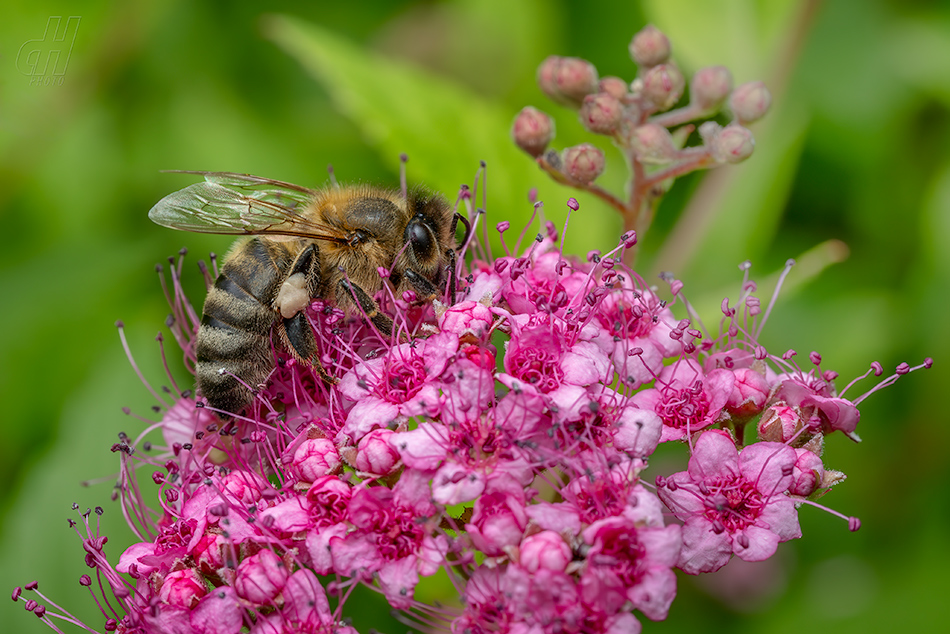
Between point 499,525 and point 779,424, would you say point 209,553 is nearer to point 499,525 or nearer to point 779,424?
point 499,525

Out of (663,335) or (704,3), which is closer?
(663,335)

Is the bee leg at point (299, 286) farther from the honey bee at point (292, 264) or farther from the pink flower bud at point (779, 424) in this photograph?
the pink flower bud at point (779, 424)

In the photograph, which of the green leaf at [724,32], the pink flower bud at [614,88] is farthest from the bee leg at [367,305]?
the green leaf at [724,32]

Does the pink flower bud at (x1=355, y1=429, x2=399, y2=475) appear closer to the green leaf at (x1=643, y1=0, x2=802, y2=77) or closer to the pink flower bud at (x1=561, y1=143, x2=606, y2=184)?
the pink flower bud at (x1=561, y1=143, x2=606, y2=184)

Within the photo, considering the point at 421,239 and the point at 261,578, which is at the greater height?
the point at 421,239

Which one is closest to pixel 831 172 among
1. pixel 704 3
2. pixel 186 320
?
pixel 704 3

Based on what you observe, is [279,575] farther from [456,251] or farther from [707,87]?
[707,87]

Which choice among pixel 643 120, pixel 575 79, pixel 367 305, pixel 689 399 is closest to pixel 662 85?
pixel 643 120
